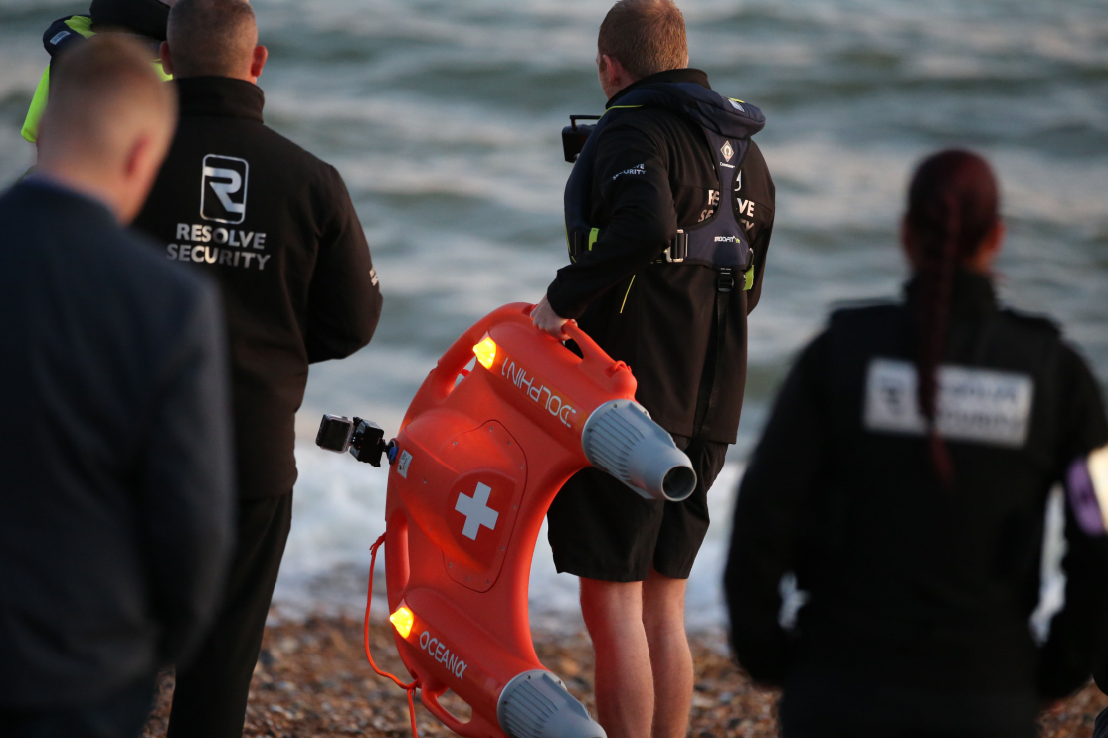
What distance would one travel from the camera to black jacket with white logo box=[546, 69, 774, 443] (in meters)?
3.11

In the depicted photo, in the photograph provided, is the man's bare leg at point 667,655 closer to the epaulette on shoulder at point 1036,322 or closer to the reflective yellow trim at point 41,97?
the epaulette on shoulder at point 1036,322

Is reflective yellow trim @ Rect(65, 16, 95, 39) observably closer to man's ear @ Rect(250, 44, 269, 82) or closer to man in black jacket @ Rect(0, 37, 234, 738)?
man's ear @ Rect(250, 44, 269, 82)

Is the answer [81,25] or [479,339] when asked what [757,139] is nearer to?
[81,25]

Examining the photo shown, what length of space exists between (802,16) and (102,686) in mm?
17616

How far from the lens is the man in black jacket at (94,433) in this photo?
1720mm

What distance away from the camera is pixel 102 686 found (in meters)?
1.75

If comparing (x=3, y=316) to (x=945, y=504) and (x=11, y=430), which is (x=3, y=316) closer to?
(x=11, y=430)

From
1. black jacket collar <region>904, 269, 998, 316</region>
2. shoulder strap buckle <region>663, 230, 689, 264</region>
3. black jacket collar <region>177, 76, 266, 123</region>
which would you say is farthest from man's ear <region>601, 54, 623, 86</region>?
black jacket collar <region>904, 269, 998, 316</region>

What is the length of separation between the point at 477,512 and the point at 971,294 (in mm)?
1664

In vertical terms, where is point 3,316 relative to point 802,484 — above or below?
above

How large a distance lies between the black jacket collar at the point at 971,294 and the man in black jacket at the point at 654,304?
120 cm

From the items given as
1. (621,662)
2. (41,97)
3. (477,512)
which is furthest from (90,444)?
(41,97)

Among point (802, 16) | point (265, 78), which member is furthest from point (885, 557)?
point (802, 16)

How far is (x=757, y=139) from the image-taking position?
14484mm
